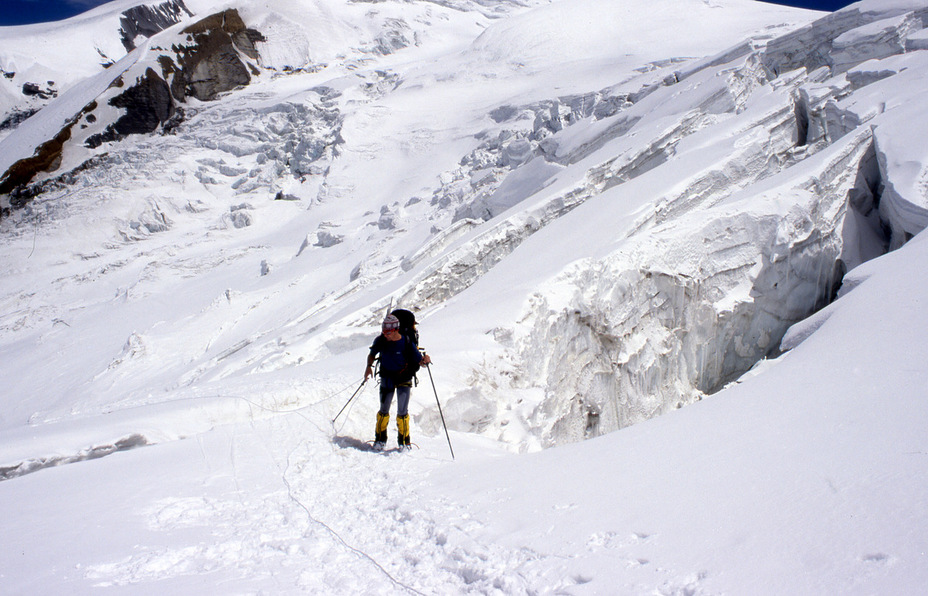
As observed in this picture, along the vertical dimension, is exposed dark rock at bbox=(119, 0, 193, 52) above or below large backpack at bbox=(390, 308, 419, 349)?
above

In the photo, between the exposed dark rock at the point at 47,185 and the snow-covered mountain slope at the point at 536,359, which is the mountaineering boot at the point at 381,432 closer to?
the snow-covered mountain slope at the point at 536,359

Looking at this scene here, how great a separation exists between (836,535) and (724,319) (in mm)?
7385

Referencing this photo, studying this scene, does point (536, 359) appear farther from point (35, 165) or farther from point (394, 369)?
point (35, 165)

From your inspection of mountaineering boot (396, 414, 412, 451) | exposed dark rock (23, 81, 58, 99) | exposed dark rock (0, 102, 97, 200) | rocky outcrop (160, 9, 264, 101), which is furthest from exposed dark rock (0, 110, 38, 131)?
mountaineering boot (396, 414, 412, 451)

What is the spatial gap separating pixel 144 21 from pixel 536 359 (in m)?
60.9

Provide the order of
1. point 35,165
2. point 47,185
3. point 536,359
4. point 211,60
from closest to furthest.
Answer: point 536,359, point 47,185, point 35,165, point 211,60

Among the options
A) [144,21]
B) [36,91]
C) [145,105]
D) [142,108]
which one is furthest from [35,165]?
[144,21]

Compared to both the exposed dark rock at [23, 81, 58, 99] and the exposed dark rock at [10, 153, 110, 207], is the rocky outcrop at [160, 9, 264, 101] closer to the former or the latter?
the exposed dark rock at [10, 153, 110, 207]

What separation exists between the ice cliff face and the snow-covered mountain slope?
0.28 feet

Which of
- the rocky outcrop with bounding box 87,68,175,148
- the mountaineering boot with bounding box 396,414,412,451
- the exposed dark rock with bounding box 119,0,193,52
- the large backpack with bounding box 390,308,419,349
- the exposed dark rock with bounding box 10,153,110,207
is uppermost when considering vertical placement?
the exposed dark rock with bounding box 119,0,193,52

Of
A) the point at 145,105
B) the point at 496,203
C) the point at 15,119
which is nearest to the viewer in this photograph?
the point at 496,203

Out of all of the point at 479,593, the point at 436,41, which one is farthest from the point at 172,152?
the point at 479,593

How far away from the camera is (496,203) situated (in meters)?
16.9

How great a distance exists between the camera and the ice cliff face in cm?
821
